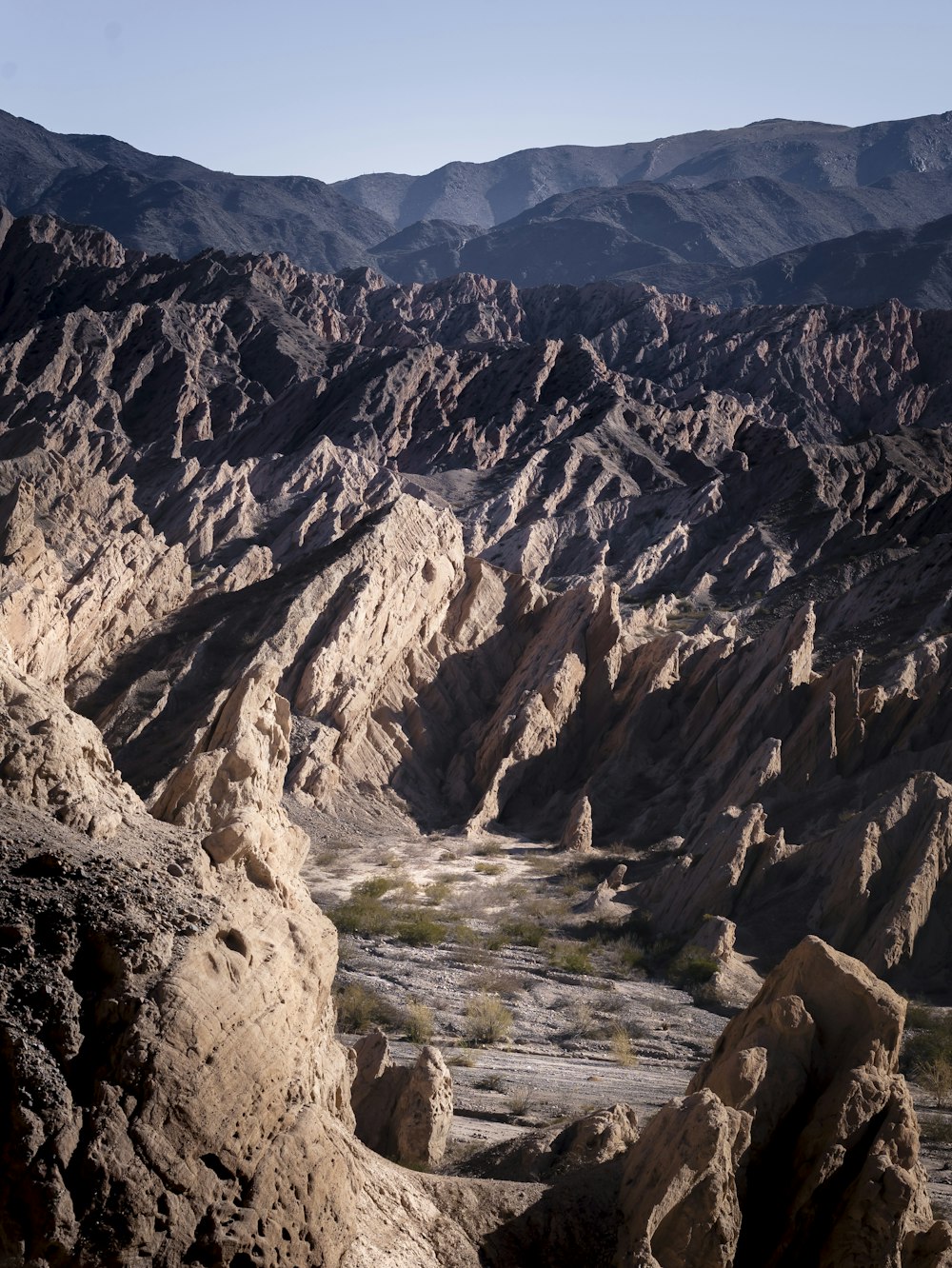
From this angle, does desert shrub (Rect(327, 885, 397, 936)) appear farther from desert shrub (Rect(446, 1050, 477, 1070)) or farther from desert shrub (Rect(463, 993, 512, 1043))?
desert shrub (Rect(446, 1050, 477, 1070))

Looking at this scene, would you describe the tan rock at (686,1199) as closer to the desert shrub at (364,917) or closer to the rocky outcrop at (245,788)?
the rocky outcrop at (245,788)

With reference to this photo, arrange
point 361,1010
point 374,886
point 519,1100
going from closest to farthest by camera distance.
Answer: point 519,1100 < point 361,1010 < point 374,886

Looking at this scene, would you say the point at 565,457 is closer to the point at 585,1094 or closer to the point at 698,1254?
the point at 585,1094

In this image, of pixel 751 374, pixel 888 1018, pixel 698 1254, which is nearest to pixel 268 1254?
pixel 698 1254

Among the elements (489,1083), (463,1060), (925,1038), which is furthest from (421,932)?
(925,1038)

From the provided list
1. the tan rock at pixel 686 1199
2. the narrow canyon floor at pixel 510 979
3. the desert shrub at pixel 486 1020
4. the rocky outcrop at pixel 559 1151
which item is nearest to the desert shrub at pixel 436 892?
the narrow canyon floor at pixel 510 979

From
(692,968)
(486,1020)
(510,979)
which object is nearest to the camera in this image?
(486,1020)

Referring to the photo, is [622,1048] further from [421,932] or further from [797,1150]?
[797,1150]
